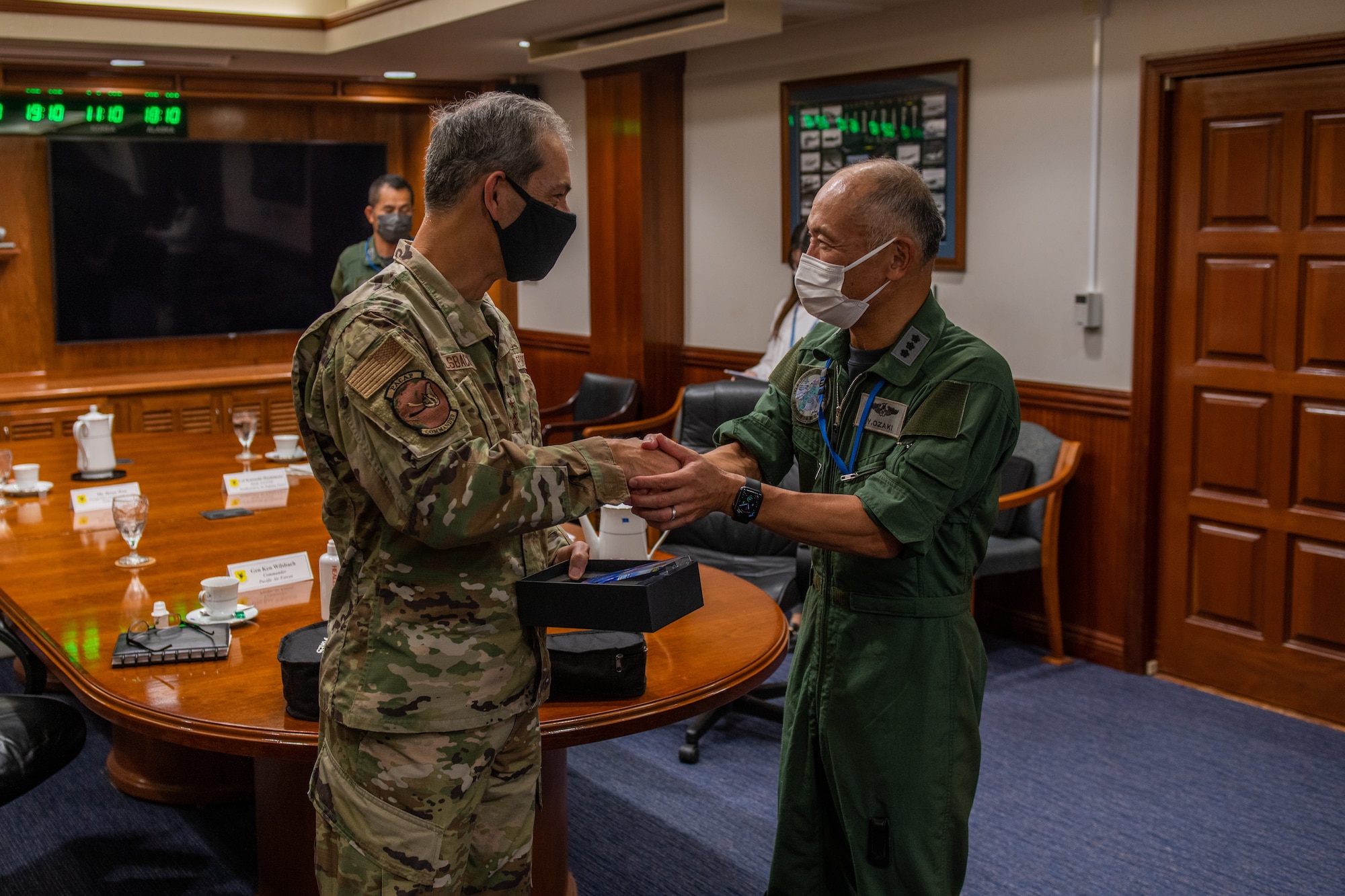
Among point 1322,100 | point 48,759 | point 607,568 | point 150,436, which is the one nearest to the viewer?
point 607,568

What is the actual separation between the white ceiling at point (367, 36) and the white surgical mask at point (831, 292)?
3097 millimetres

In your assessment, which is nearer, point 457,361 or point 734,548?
point 457,361

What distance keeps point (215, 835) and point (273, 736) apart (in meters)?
1.40

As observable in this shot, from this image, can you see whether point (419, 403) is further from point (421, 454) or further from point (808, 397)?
point (808, 397)

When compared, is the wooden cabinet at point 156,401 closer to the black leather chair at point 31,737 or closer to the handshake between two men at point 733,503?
the black leather chair at point 31,737

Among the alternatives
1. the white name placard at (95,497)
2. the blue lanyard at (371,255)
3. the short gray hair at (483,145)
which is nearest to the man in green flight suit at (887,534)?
Result: the short gray hair at (483,145)

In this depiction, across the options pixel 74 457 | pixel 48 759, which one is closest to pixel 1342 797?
pixel 48 759

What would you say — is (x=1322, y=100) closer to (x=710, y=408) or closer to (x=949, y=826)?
(x=710, y=408)

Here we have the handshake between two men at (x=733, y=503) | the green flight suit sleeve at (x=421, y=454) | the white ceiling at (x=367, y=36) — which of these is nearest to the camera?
the green flight suit sleeve at (x=421, y=454)

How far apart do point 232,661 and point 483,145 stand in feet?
3.69

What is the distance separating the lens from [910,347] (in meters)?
1.97

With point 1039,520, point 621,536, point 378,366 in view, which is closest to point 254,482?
point 621,536

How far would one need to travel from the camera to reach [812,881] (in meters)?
2.08

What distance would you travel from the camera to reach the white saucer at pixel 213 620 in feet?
7.83
